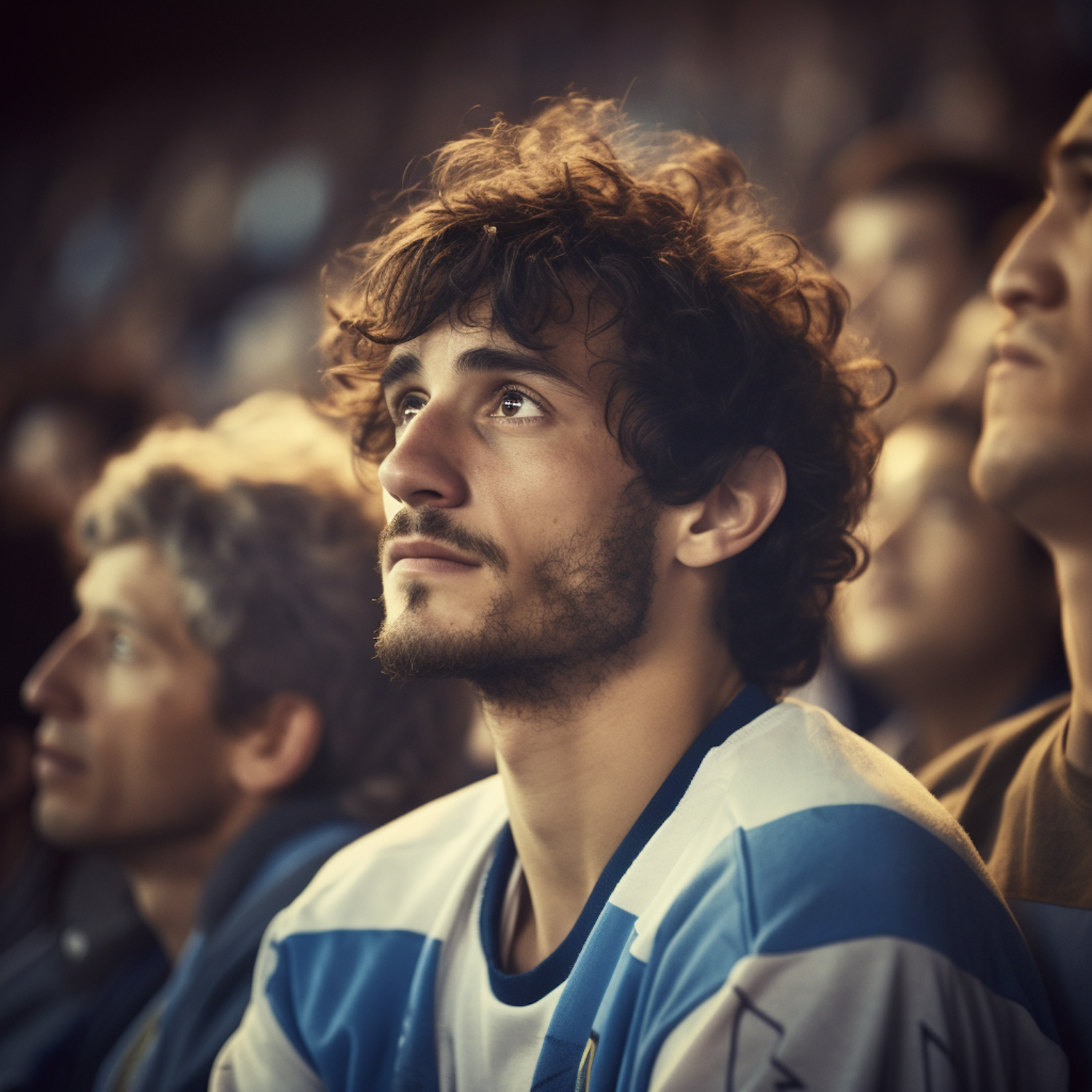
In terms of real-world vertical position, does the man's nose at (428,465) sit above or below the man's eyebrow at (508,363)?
below

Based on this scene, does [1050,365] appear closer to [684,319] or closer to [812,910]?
[684,319]

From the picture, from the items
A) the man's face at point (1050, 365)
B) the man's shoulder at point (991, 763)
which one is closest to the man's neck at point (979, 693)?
the man's shoulder at point (991, 763)

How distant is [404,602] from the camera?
1117 millimetres

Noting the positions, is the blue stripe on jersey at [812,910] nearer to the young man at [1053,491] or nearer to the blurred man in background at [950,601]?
the young man at [1053,491]

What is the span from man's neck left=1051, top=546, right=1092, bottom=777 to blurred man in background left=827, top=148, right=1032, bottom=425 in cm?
148

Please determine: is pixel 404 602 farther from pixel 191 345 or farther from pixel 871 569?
pixel 191 345

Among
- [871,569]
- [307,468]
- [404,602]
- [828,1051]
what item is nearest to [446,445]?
[404,602]

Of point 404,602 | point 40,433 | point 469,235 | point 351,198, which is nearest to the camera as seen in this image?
point 404,602

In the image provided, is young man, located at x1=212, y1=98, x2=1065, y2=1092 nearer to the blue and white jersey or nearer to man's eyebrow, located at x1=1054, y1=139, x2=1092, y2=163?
the blue and white jersey

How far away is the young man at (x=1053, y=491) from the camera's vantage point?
3.59 feet

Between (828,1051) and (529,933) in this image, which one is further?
(529,933)

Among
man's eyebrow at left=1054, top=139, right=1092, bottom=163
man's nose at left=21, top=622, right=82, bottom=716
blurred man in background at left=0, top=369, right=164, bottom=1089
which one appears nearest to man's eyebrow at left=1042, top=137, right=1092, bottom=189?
man's eyebrow at left=1054, top=139, right=1092, bottom=163

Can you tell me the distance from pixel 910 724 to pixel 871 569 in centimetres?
45

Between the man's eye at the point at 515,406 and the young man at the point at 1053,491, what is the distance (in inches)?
21.1
